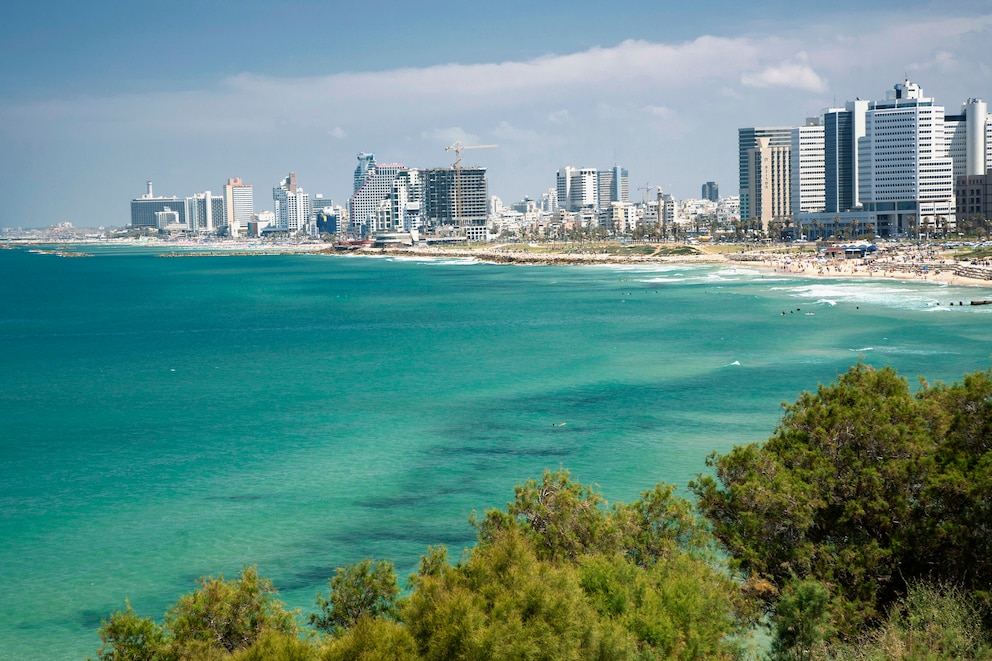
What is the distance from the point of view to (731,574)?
52.9ft

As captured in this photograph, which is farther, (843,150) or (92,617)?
(843,150)

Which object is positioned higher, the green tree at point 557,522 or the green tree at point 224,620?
the green tree at point 557,522

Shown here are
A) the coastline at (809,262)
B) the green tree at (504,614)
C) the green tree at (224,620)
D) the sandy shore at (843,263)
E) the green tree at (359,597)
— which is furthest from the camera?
the coastline at (809,262)

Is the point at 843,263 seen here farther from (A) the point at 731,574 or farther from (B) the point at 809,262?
(A) the point at 731,574

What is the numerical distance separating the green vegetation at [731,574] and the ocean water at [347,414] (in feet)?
22.5

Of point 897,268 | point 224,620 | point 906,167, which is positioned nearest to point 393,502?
point 224,620

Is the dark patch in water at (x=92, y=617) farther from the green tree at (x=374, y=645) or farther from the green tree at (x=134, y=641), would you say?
the green tree at (x=374, y=645)

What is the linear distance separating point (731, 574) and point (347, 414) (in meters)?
26.5

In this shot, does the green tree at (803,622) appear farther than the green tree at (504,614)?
Yes

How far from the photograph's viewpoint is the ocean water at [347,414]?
24750mm

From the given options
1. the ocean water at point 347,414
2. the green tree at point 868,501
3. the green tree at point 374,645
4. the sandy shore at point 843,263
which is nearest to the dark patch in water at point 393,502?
the ocean water at point 347,414

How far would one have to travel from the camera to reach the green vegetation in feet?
40.9

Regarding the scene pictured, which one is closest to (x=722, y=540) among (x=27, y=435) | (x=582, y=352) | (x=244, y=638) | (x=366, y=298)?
(x=244, y=638)

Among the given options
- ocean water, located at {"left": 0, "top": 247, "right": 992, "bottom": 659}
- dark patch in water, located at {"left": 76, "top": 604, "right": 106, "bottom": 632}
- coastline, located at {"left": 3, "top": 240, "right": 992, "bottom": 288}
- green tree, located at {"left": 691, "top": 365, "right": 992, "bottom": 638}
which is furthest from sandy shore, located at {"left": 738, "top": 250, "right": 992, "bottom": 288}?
dark patch in water, located at {"left": 76, "top": 604, "right": 106, "bottom": 632}
